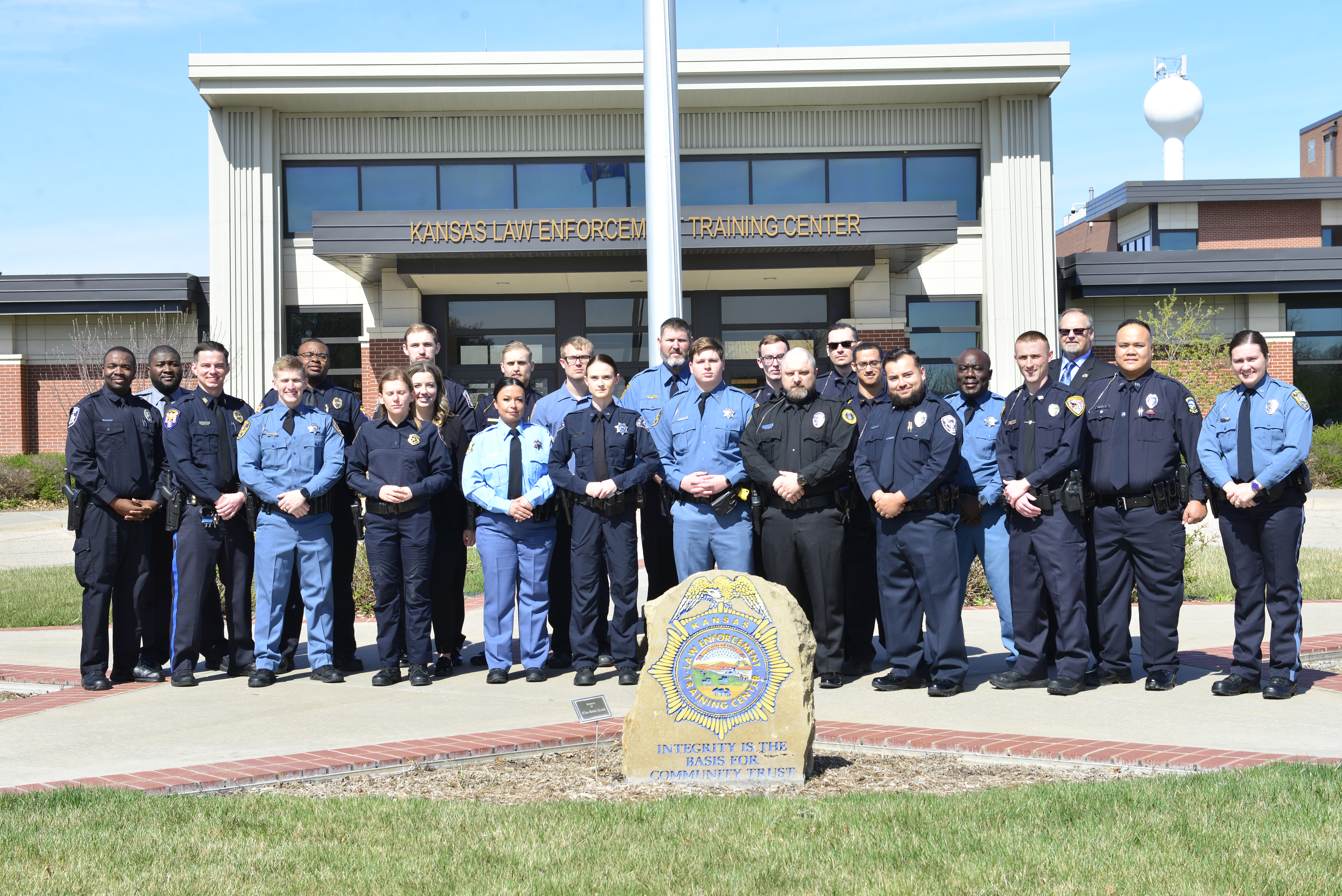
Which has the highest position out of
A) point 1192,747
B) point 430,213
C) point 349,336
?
point 430,213

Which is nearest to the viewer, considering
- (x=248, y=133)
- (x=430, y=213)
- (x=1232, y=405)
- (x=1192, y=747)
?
(x=1192, y=747)

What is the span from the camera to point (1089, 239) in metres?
37.9

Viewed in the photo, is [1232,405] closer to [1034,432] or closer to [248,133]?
[1034,432]

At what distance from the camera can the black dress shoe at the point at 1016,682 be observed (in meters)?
7.02

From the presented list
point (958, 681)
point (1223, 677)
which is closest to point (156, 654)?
point (958, 681)

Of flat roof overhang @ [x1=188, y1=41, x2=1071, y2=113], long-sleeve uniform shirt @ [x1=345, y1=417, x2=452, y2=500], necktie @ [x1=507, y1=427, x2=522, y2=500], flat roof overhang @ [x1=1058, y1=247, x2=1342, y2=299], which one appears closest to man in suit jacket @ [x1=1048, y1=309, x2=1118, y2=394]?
necktie @ [x1=507, y1=427, x2=522, y2=500]

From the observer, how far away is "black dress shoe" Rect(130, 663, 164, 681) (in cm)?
767

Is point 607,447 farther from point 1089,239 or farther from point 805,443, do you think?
point 1089,239

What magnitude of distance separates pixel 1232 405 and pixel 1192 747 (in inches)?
85.4

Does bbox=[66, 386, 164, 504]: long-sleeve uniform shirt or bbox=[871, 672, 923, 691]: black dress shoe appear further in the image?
bbox=[66, 386, 164, 504]: long-sleeve uniform shirt

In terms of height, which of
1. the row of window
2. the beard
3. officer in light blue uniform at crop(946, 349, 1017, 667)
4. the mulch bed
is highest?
the row of window

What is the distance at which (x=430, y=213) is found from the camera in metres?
21.4

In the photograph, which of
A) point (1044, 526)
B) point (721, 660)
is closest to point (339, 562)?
point (721, 660)

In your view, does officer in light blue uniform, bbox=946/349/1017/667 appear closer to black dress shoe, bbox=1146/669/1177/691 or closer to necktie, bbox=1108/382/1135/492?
necktie, bbox=1108/382/1135/492
